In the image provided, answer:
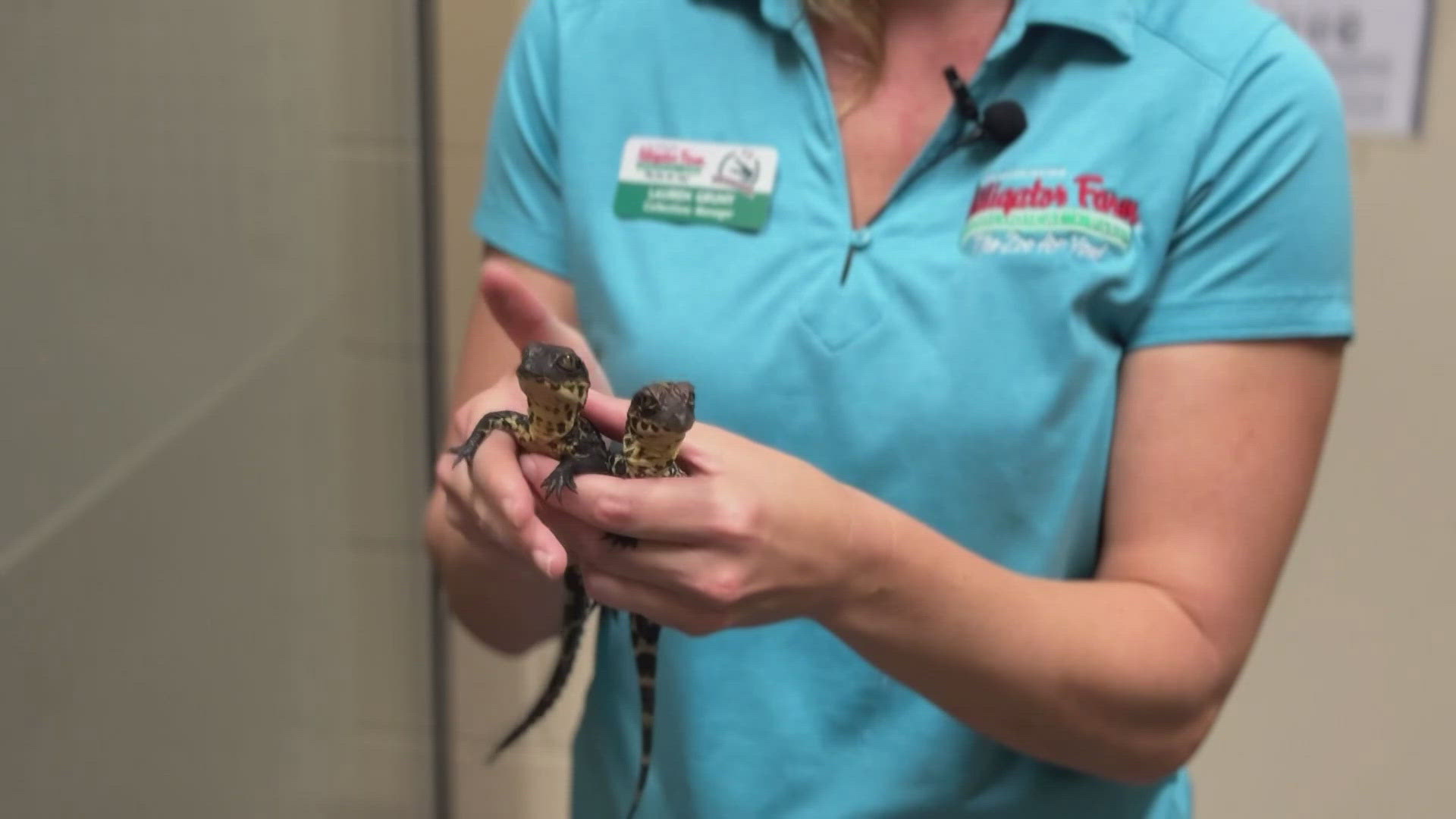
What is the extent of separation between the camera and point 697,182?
0.89 metres

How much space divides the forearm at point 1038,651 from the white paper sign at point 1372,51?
1.01 metres

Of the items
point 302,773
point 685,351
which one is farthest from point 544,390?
point 302,773

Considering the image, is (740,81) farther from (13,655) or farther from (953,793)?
(13,655)

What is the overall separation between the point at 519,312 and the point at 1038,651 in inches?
14.6

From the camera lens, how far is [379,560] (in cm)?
176

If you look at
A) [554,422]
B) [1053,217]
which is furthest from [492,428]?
[1053,217]

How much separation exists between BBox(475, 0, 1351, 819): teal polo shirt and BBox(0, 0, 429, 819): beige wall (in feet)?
1.10

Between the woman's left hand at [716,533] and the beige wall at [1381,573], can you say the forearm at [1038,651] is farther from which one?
the beige wall at [1381,573]

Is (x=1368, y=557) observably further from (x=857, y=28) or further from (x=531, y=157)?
(x=531, y=157)

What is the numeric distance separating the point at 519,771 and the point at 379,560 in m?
0.40

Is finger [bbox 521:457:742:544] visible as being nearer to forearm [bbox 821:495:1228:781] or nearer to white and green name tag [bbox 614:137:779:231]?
forearm [bbox 821:495:1228:781]

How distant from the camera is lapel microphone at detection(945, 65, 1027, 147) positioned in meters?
0.84

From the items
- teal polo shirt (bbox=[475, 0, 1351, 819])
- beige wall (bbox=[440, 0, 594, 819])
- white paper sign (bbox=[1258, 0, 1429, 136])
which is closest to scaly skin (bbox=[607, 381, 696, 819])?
teal polo shirt (bbox=[475, 0, 1351, 819])

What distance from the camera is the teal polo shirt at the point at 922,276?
2.63 ft
